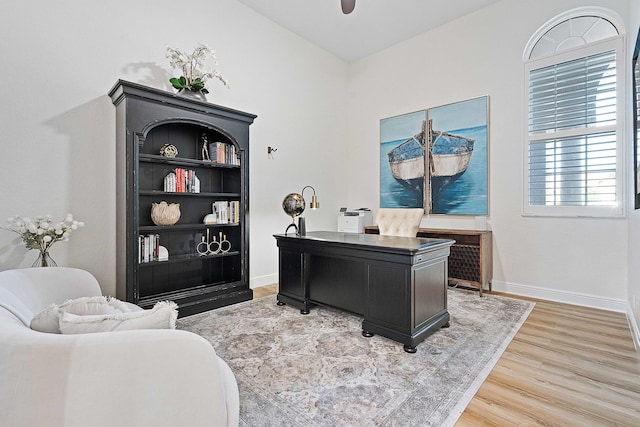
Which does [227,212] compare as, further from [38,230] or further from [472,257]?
[472,257]

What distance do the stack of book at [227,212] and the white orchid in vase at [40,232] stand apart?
52.0 inches

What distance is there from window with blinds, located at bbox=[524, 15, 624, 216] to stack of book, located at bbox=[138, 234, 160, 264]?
4.13m

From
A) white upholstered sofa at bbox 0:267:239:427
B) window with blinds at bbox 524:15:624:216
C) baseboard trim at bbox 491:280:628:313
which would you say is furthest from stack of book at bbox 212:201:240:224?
window with blinds at bbox 524:15:624:216

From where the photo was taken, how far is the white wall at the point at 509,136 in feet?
10.6

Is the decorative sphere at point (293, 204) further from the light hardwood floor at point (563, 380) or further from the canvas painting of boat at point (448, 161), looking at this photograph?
the canvas painting of boat at point (448, 161)

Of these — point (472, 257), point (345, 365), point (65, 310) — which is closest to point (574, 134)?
point (472, 257)

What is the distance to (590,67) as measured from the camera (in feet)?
10.8

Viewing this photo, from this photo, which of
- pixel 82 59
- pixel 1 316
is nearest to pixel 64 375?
pixel 1 316

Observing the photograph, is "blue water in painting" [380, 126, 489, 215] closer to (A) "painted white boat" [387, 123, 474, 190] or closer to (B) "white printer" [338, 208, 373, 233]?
(A) "painted white boat" [387, 123, 474, 190]

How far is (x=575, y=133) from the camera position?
336cm

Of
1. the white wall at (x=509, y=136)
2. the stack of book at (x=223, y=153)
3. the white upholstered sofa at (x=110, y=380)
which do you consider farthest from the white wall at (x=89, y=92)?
the white wall at (x=509, y=136)

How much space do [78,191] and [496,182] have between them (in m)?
4.55

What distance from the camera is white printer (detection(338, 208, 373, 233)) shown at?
4.80 metres

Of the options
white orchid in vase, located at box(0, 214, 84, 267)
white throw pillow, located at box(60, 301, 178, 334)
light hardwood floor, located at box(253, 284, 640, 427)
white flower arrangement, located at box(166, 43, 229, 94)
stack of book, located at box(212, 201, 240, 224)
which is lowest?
light hardwood floor, located at box(253, 284, 640, 427)
